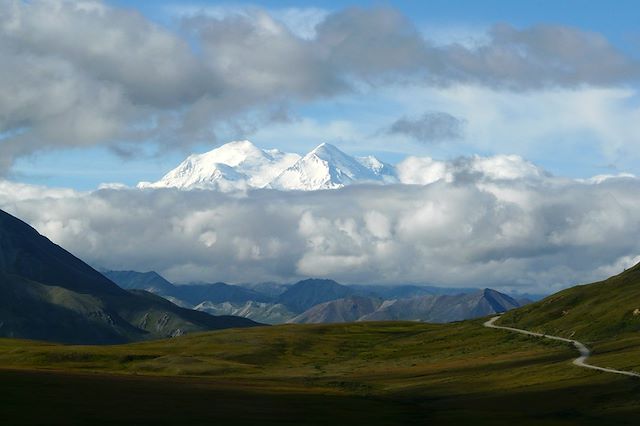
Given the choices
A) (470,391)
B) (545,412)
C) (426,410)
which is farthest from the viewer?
(470,391)

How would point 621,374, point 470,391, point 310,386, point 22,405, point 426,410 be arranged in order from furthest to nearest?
point 310,386, point 470,391, point 621,374, point 426,410, point 22,405

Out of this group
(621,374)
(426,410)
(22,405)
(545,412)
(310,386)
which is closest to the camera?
(22,405)

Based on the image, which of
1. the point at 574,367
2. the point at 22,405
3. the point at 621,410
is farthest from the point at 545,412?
the point at 22,405

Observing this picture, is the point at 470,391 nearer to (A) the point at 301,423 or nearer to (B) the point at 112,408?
(A) the point at 301,423

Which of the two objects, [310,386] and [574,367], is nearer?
[574,367]

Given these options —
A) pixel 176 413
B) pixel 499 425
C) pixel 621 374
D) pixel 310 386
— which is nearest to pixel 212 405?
pixel 176 413

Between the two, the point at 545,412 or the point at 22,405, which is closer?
the point at 22,405

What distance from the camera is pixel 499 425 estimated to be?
125 metres

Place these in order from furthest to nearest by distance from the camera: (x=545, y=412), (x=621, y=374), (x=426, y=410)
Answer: (x=621, y=374)
(x=426, y=410)
(x=545, y=412)

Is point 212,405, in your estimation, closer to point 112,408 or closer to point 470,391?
point 112,408

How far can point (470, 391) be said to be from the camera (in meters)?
170

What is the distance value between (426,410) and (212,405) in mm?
32595

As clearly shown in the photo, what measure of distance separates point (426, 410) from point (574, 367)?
43059mm

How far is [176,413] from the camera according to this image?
127688mm
